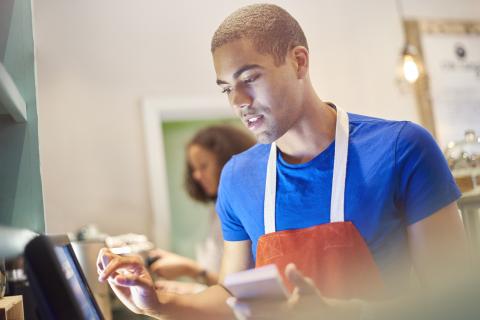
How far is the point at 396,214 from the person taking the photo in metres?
0.84

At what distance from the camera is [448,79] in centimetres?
120

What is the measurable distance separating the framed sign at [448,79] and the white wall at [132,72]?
0.04 m

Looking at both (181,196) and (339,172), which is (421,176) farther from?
(181,196)

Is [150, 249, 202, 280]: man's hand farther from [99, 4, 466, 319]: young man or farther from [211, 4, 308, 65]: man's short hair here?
[211, 4, 308, 65]: man's short hair

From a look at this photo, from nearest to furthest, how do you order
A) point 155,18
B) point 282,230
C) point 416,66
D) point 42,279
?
point 42,279 < point 282,230 < point 416,66 < point 155,18

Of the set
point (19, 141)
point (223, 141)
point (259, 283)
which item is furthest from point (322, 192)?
point (223, 141)

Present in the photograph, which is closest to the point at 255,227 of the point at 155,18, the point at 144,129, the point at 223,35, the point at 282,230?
the point at 282,230

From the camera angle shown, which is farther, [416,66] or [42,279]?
[416,66]

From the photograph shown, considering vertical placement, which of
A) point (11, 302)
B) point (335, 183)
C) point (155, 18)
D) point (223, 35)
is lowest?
point (11, 302)

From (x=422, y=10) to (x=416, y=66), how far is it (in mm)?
162

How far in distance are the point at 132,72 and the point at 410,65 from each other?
2.90ft

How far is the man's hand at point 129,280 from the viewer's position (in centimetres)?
74

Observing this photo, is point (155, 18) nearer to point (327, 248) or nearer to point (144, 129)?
point (144, 129)

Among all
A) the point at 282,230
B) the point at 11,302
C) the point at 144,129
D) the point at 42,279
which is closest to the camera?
the point at 42,279
